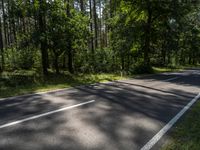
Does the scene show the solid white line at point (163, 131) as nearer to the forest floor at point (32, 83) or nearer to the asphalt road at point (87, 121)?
the asphalt road at point (87, 121)

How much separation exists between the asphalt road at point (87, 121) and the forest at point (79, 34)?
8.74 meters

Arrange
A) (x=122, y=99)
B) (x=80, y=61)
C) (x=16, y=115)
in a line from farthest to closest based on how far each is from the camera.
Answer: (x=80, y=61), (x=122, y=99), (x=16, y=115)

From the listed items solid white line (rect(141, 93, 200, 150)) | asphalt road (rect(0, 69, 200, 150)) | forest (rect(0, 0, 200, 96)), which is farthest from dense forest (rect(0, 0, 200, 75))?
solid white line (rect(141, 93, 200, 150))

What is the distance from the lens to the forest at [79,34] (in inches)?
733

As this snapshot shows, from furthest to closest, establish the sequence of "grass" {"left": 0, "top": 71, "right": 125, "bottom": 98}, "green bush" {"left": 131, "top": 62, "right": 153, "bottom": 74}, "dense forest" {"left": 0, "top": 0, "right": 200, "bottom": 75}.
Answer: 1. "green bush" {"left": 131, "top": 62, "right": 153, "bottom": 74}
2. "dense forest" {"left": 0, "top": 0, "right": 200, "bottom": 75}
3. "grass" {"left": 0, "top": 71, "right": 125, "bottom": 98}

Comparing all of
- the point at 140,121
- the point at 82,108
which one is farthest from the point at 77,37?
the point at 140,121

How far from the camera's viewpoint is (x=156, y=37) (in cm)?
2814

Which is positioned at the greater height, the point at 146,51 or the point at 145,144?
the point at 146,51

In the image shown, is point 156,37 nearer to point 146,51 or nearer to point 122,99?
point 146,51

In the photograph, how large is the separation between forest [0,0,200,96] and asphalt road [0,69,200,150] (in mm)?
8742

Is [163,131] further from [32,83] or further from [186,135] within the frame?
[32,83]

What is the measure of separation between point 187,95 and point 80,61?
17.8m

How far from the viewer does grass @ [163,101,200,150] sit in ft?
16.3

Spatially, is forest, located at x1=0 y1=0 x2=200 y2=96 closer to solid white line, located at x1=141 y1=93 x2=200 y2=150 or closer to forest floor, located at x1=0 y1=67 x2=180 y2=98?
forest floor, located at x1=0 y1=67 x2=180 y2=98
